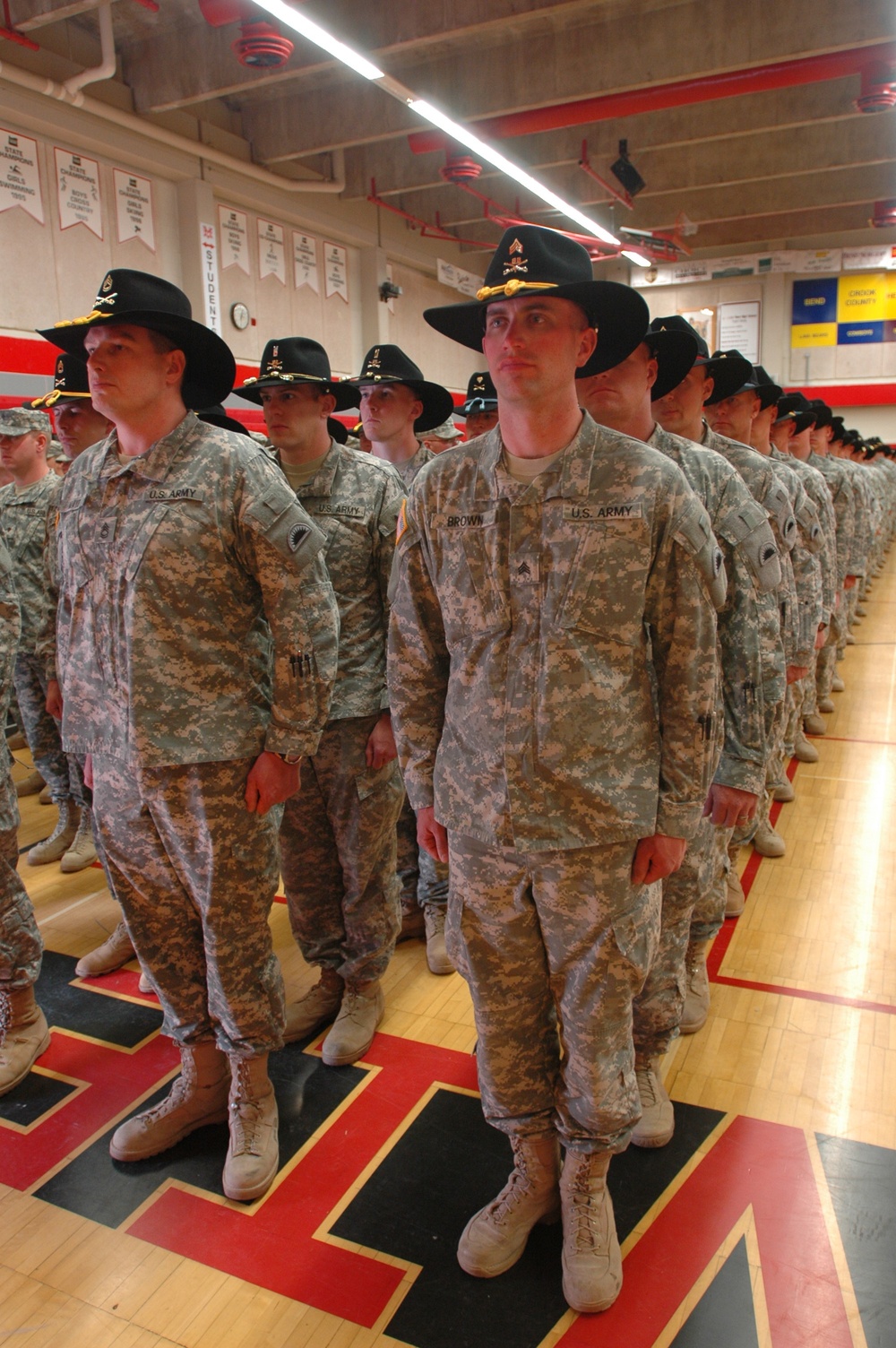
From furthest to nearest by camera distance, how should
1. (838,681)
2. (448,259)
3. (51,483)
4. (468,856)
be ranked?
(448,259), (838,681), (51,483), (468,856)

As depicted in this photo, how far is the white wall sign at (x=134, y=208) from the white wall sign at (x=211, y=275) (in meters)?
0.53

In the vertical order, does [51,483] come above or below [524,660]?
above

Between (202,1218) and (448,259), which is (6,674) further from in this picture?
(448,259)

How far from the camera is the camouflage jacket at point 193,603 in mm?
1970

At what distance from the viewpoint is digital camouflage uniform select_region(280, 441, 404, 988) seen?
261 centimetres

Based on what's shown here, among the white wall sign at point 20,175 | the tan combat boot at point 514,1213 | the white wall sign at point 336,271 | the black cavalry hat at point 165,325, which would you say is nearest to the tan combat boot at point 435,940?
the tan combat boot at point 514,1213

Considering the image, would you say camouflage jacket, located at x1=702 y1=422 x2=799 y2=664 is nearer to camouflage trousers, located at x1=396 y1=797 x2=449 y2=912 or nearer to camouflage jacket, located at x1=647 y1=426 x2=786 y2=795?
camouflage jacket, located at x1=647 y1=426 x2=786 y2=795

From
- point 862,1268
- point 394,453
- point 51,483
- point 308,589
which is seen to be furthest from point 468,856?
point 51,483

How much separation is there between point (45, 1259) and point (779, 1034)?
79.2 inches

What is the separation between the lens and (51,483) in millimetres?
4422

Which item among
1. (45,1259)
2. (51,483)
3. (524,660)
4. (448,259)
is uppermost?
(448,259)

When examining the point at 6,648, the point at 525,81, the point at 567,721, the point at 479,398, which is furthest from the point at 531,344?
the point at 525,81

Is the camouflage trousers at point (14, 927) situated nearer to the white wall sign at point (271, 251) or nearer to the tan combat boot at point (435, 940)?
the tan combat boot at point (435, 940)

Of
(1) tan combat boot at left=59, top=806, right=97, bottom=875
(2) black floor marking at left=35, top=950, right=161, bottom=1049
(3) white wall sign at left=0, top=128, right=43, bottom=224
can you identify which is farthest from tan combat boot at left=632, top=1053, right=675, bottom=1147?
(3) white wall sign at left=0, top=128, right=43, bottom=224
